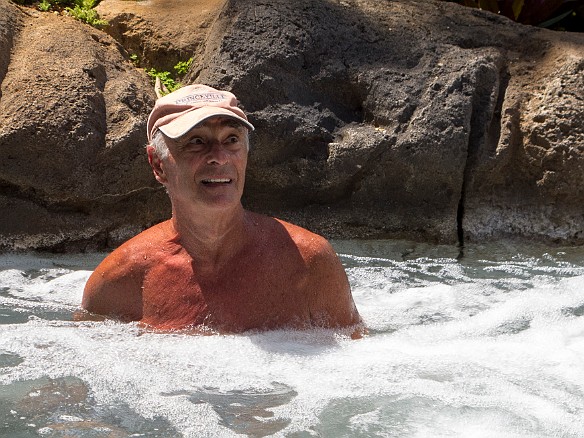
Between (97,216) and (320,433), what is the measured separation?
286 cm

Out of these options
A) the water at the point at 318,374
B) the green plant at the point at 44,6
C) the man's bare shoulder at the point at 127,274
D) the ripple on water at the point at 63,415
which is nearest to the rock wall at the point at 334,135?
the green plant at the point at 44,6

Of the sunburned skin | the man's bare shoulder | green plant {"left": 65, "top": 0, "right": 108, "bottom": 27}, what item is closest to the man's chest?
the sunburned skin

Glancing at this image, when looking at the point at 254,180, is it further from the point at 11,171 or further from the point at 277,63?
the point at 11,171

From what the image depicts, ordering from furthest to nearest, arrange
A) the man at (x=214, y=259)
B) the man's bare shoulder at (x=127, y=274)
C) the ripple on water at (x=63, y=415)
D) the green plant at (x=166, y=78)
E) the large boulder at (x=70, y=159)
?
1. the green plant at (x=166, y=78)
2. the large boulder at (x=70, y=159)
3. the man's bare shoulder at (x=127, y=274)
4. the man at (x=214, y=259)
5. the ripple on water at (x=63, y=415)

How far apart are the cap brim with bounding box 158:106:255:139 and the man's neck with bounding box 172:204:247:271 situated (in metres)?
0.30

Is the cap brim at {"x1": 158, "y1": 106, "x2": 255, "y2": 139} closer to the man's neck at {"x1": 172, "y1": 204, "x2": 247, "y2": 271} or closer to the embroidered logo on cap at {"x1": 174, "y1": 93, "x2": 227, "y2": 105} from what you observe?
the embroidered logo on cap at {"x1": 174, "y1": 93, "x2": 227, "y2": 105}

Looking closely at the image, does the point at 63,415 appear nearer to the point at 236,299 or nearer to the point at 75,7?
the point at 236,299

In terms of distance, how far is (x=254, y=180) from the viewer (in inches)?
220

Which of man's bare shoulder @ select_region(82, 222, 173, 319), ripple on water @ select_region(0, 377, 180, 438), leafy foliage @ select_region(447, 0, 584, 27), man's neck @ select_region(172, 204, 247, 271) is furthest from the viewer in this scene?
leafy foliage @ select_region(447, 0, 584, 27)


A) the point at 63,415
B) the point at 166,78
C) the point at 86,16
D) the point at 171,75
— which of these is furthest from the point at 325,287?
the point at 86,16

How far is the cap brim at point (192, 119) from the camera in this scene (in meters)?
3.37

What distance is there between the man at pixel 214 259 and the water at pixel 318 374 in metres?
0.09

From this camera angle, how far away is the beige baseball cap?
3.38m

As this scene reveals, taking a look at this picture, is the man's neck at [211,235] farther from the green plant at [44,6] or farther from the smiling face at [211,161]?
the green plant at [44,6]
